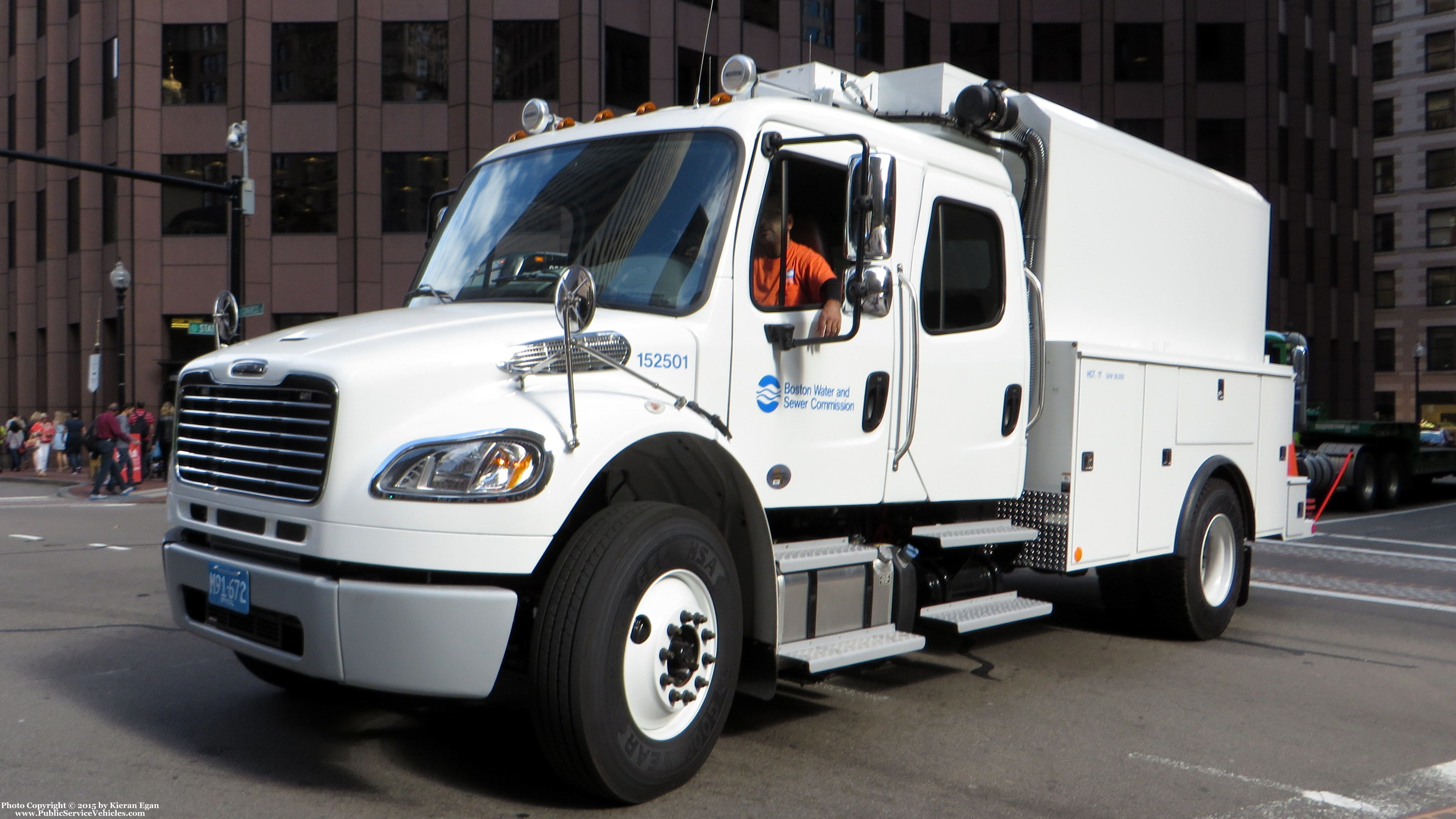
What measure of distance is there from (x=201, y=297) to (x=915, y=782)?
32.4 meters

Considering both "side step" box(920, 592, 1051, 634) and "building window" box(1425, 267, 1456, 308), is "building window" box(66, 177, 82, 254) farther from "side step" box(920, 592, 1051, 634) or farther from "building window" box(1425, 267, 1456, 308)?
"building window" box(1425, 267, 1456, 308)

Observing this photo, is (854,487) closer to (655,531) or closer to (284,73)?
(655,531)

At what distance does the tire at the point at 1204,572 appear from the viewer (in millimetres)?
7824

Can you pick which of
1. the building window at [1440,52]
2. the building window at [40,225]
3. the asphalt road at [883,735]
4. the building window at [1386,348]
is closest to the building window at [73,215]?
the building window at [40,225]

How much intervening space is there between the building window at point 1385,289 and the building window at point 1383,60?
11.6 m

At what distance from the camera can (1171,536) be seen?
7.75 meters

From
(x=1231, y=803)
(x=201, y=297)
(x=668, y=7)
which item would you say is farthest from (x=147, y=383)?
(x=1231, y=803)

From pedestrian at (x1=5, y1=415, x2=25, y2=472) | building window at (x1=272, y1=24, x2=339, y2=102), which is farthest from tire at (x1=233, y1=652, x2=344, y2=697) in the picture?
pedestrian at (x1=5, y1=415, x2=25, y2=472)

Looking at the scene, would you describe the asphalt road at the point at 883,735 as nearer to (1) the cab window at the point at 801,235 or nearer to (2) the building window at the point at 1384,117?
(1) the cab window at the point at 801,235

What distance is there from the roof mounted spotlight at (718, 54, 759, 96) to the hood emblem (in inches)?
98.8

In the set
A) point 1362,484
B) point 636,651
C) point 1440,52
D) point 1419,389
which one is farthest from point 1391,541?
point 1440,52

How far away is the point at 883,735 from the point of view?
18.5 feet

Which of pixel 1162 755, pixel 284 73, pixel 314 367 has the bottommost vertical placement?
pixel 1162 755

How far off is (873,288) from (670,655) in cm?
169
